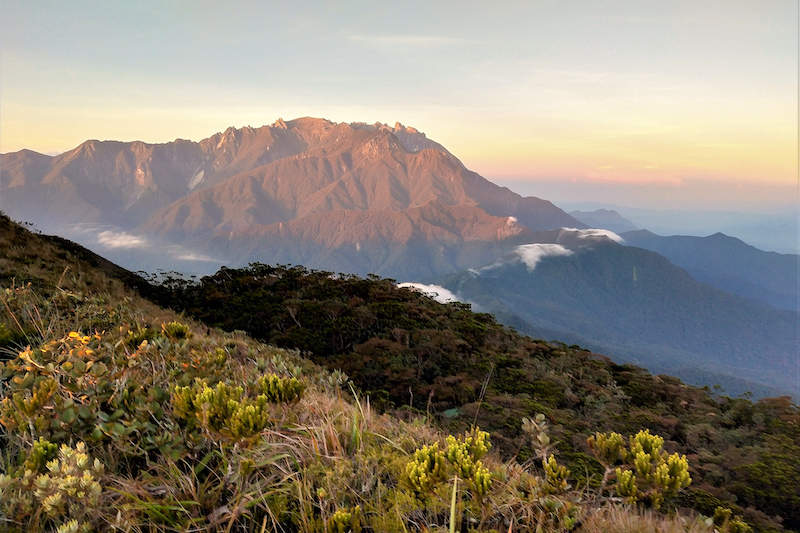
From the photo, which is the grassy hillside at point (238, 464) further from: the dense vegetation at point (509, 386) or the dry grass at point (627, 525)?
the dense vegetation at point (509, 386)

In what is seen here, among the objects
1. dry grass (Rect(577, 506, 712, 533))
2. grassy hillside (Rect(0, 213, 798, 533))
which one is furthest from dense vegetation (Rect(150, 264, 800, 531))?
grassy hillside (Rect(0, 213, 798, 533))

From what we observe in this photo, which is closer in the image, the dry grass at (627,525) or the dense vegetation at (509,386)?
the dry grass at (627,525)

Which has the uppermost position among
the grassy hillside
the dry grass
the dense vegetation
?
the grassy hillside

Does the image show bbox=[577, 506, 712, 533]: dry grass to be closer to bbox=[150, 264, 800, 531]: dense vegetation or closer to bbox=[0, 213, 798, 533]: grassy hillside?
bbox=[0, 213, 798, 533]: grassy hillside

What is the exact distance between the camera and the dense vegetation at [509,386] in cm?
621

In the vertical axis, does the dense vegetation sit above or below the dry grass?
below

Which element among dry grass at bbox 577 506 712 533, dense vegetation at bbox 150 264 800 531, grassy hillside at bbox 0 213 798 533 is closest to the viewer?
grassy hillside at bbox 0 213 798 533

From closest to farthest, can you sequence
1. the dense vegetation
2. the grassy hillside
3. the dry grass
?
the grassy hillside → the dry grass → the dense vegetation

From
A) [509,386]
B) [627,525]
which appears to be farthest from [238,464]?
[509,386]

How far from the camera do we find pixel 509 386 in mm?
9406

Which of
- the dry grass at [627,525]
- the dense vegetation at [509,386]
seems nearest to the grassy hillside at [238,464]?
the dry grass at [627,525]

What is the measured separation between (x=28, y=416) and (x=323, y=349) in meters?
9.02

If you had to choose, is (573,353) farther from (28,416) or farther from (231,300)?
(28,416)

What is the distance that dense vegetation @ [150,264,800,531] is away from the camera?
6.21 meters
